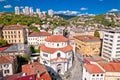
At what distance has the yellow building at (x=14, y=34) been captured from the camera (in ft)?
258

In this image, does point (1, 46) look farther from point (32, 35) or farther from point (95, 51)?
point (95, 51)

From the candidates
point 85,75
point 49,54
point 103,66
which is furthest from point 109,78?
point 49,54

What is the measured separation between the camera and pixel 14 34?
79.9 metres

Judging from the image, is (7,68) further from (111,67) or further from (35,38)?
(35,38)

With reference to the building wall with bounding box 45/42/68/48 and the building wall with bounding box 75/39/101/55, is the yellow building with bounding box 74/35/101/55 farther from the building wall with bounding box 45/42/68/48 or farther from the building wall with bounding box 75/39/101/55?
the building wall with bounding box 45/42/68/48

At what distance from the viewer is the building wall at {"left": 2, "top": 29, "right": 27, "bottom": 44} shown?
78856 millimetres

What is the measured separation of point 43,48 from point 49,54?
Result: 4794mm

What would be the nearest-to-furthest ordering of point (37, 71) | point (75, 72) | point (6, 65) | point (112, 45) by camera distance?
point (37, 71), point (6, 65), point (75, 72), point (112, 45)

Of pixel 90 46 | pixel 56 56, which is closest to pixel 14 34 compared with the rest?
pixel 56 56

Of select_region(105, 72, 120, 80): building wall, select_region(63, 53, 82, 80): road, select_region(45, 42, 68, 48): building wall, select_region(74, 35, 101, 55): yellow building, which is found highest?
select_region(45, 42, 68, 48): building wall

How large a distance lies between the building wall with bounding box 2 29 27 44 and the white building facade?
87.8ft

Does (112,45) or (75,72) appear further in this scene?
(112,45)

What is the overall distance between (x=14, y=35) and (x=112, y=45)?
50807 mm

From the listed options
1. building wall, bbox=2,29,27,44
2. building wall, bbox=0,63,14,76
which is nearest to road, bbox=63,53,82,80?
building wall, bbox=0,63,14,76
